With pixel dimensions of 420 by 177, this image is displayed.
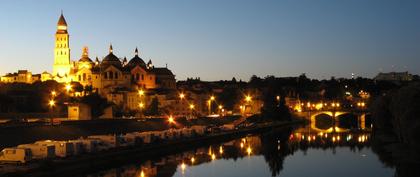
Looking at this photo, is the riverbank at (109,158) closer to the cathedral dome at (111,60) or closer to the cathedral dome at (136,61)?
the cathedral dome at (111,60)

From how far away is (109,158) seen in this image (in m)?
43.0

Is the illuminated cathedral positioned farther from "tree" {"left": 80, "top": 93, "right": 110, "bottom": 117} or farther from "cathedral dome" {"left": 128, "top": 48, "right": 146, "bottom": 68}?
"tree" {"left": 80, "top": 93, "right": 110, "bottom": 117}

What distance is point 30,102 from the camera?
85.4 meters

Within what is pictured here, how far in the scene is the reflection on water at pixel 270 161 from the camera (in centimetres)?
4203

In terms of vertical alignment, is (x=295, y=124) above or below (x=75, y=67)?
below

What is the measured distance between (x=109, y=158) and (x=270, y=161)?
13.1 m

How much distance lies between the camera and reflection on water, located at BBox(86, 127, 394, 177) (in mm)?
42031

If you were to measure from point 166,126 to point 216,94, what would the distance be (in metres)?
49.7

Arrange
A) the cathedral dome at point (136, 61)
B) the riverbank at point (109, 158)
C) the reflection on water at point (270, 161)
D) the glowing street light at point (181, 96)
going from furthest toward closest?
the cathedral dome at point (136, 61) → the glowing street light at point (181, 96) → the reflection on water at point (270, 161) → the riverbank at point (109, 158)

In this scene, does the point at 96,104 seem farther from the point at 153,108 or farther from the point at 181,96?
the point at 181,96

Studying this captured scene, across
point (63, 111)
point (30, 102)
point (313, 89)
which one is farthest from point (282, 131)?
point (313, 89)

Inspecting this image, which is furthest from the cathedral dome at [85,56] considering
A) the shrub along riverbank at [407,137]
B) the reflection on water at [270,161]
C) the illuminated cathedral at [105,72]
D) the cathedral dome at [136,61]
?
the shrub along riverbank at [407,137]

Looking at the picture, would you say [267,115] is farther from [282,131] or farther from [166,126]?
[166,126]

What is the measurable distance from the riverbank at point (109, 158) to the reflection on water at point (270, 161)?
109 cm
